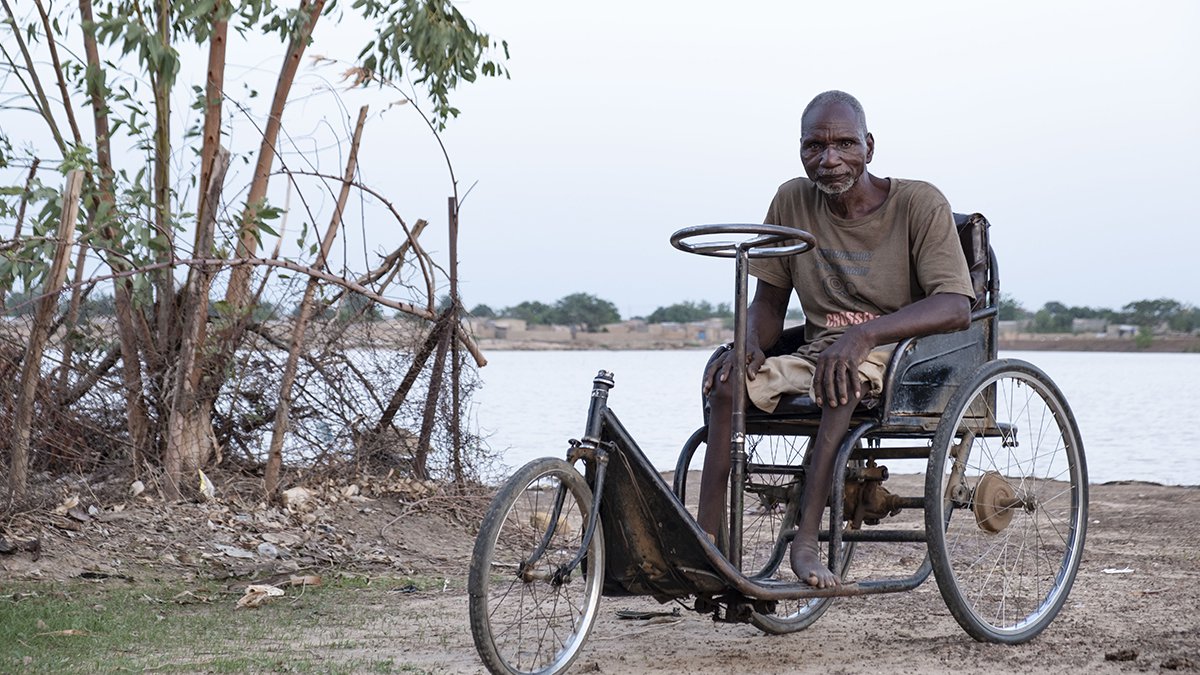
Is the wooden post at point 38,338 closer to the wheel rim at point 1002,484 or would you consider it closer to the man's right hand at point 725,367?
the man's right hand at point 725,367

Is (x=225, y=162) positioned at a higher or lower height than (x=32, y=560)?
higher

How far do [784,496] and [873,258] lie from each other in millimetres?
830

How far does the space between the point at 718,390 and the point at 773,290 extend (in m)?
0.64

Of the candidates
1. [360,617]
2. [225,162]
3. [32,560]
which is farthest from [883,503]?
[225,162]

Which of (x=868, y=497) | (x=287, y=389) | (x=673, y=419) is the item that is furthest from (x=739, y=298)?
(x=673, y=419)

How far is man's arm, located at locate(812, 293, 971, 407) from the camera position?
3762 mm

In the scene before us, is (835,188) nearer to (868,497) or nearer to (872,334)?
(872,334)

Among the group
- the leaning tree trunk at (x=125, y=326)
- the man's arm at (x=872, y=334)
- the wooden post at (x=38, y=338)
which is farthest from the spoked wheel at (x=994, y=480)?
the leaning tree trunk at (x=125, y=326)

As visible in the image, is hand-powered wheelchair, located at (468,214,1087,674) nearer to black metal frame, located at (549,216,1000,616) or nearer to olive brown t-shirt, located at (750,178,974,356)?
black metal frame, located at (549,216,1000,616)

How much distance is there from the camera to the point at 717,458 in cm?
388

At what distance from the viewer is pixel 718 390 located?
153 inches

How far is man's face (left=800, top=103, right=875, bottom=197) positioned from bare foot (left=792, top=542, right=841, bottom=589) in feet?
3.58

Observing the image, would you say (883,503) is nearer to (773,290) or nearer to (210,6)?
(773,290)

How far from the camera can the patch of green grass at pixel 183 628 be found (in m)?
3.95
